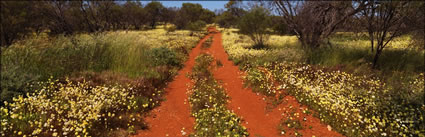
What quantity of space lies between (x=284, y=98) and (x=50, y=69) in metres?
8.60

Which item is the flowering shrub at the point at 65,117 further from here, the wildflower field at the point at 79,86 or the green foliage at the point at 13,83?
the green foliage at the point at 13,83

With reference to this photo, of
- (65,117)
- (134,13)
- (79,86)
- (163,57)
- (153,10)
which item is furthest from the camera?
(153,10)

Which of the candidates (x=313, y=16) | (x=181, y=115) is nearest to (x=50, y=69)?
(x=181, y=115)

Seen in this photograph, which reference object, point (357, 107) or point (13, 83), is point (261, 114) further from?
point (13, 83)

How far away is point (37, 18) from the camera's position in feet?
71.1

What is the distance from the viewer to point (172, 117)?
5637 mm

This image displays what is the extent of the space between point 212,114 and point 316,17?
32.0 ft

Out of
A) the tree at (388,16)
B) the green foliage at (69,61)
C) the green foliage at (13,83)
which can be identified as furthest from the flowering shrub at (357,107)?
the green foliage at (13,83)

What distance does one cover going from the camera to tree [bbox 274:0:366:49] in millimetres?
9688

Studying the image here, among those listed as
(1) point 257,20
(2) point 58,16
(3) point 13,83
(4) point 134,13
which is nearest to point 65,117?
(3) point 13,83

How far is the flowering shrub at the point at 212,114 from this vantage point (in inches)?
181

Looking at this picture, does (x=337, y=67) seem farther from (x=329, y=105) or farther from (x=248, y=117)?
(x=248, y=117)

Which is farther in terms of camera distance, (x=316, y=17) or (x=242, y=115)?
(x=316, y=17)

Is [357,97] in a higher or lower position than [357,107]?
higher
